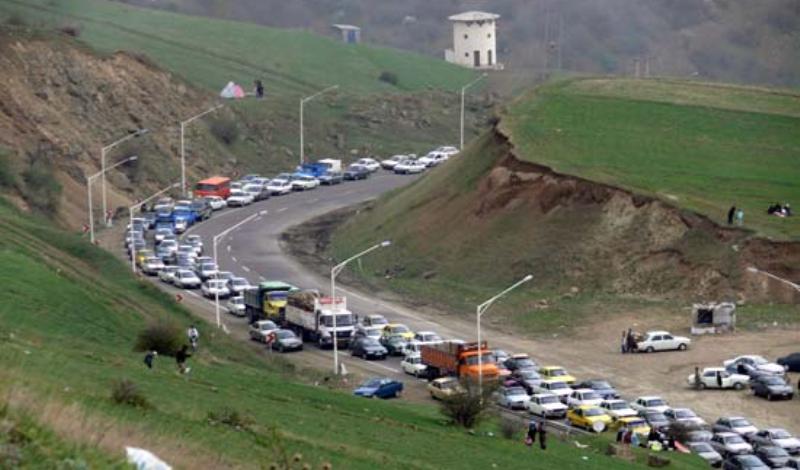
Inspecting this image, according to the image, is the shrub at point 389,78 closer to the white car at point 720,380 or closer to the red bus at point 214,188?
the red bus at point 214,188

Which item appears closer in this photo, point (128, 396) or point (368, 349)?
point (128, 396)

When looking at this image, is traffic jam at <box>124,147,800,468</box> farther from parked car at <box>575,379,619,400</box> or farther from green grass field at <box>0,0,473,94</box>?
green grass field at <box>0,0,473,94</box>

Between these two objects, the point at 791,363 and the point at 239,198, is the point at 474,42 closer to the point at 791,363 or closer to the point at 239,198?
the point at 239,198

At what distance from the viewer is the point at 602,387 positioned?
5494 centimetres

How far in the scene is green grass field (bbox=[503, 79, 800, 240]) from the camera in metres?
81.7

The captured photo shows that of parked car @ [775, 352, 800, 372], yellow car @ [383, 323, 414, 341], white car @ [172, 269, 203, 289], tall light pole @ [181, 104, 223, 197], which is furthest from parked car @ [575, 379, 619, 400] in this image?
tall light pole @ [181, 104, 223, 197]

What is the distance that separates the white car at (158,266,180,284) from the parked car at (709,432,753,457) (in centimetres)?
3779

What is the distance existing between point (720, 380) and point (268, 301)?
1985 centimetres

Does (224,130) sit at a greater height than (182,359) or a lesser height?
lesser

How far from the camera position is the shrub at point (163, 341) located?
1770 inches

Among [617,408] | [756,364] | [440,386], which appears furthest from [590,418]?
[756,364]

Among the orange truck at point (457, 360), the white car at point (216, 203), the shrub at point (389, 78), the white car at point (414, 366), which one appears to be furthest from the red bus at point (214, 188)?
the orange truck at point (457, 360)

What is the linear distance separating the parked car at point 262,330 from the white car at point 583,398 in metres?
15.6

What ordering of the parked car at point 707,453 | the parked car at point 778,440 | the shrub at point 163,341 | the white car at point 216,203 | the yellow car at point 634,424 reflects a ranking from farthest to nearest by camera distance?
the white car at point 216,203 → the yellow car at point 634,424 → the parked car at point 778,440 → the parked car at point 707,453 → the shrub at point 163,341
